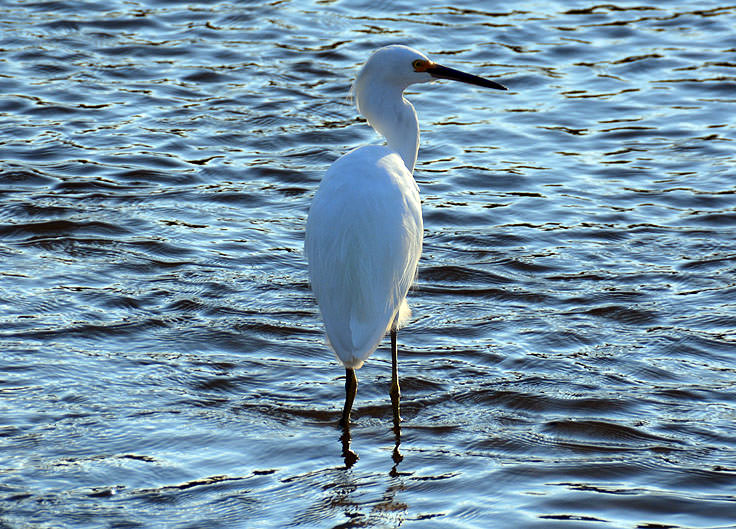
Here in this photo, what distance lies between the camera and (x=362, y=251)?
5.12m

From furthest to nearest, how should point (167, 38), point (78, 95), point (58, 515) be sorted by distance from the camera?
point (167, 38), point (78, 95), point (58, 515)

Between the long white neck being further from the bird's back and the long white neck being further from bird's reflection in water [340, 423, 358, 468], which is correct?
bird's reflection in water [340, 423, 358, 468]

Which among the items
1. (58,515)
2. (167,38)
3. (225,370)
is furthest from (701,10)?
(58,515)

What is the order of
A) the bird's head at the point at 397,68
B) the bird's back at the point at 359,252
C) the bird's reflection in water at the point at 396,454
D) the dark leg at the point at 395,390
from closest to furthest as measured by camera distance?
the bird's reflection in water at the point at 396,454 → the bird's back at the point at 359,252 → the dark leg at the point at 395,390 → the bird's head at the point at 397,68

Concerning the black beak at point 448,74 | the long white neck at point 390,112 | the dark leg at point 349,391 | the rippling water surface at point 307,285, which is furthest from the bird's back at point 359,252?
the black beak at point 448,74

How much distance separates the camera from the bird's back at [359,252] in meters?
5.12

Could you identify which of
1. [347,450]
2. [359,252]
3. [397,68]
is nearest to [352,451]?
[347,450]

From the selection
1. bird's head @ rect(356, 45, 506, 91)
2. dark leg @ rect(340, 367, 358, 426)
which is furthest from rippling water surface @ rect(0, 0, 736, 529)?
bird's head @ rect(356, 45, 506, 91)

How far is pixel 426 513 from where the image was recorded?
4.62 metres

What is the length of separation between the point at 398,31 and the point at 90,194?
4.50 meters

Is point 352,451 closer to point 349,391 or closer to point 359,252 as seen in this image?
point 349,391

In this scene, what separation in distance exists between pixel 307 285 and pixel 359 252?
72.7 inches

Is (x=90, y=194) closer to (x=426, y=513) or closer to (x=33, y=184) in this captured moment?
(x=33, y=184)

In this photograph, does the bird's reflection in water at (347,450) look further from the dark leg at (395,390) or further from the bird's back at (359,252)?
the bird's back at (359,252)
